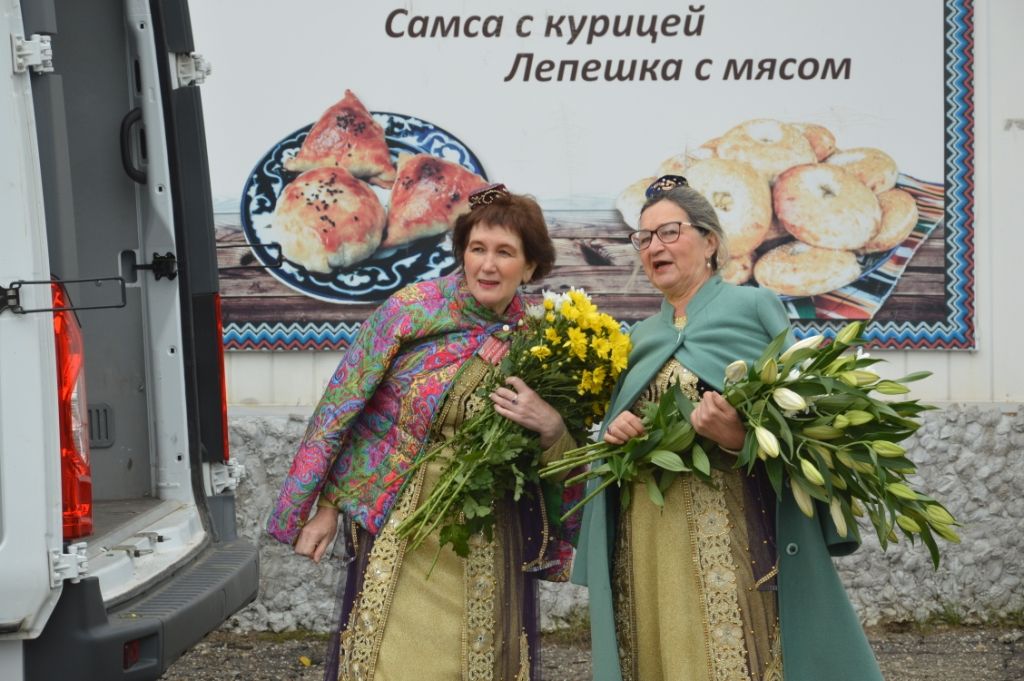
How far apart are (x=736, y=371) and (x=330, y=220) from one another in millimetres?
3303

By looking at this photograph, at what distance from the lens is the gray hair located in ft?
12.7

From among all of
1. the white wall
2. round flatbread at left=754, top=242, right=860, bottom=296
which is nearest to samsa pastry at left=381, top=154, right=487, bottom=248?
the white wall

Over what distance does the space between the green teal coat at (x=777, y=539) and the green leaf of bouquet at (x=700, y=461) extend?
0.21 metres

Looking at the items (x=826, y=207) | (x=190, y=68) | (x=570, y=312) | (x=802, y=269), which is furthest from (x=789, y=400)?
(x=826, y=207)

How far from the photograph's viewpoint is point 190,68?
15.0ft

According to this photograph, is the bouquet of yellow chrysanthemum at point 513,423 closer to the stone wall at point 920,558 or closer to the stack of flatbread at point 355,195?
the stack of flatbread at point 355,195

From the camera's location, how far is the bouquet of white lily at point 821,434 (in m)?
3.54

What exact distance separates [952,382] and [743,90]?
172 centimetres

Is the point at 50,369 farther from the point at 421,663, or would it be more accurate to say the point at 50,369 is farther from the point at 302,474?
the point at 421,663

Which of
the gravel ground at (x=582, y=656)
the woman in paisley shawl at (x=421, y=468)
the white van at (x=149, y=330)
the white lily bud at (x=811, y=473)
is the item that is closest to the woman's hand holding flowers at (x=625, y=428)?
the woman in paisley shawl at (x=421, y=468)

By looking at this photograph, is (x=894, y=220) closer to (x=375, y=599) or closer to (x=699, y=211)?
(x=699, y=211)

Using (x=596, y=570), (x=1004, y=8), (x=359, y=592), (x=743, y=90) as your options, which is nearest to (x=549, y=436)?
(x=596, y=570)

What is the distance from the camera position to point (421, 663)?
12.9 ft

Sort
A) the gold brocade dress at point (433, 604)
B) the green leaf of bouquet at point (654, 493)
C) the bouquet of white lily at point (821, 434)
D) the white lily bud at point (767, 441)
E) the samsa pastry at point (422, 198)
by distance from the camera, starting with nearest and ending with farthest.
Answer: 1. the white lily bud at point (767, 441)
2. the bouquet of white lily at point (821, 434)
3. the green leaf of bouquet at point (654, 493)
4. the gold brocade dress at point (433, 604)
5. the samsa pastry at point (422, 198)
